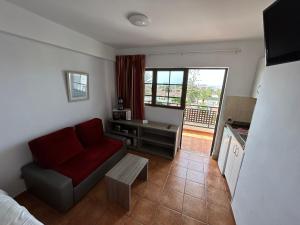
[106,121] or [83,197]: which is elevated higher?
[106,121]

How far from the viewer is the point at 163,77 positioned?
3029 mm

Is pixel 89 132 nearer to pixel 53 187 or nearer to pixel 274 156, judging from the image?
pixel 53 187

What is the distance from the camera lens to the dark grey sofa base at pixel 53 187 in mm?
1527

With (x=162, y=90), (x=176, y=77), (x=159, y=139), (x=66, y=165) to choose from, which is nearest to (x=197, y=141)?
(x=159, y=139)

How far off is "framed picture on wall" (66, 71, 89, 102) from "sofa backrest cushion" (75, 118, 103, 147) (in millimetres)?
495

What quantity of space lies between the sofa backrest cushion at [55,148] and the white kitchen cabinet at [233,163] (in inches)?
92.4

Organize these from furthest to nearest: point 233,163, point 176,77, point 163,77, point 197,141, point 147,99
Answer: point 197,141, point 147,99, point 163,77, point 176,77, point 233,163

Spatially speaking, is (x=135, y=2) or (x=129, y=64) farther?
(x=129, y=64)

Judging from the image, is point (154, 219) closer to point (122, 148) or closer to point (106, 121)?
point (122, 148)

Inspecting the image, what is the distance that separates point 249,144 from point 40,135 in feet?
9.04

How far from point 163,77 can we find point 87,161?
87.5 inches

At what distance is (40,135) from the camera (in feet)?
6.42

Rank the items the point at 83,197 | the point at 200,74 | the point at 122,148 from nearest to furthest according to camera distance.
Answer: the point at 83,197, the point at 122,148, the point at 200,74

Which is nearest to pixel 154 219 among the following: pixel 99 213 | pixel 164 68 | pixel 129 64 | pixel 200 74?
pixel 99 213
